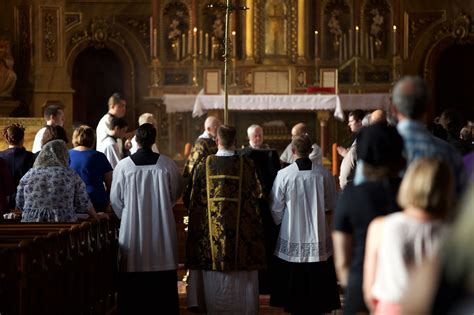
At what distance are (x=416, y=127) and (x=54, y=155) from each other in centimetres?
370

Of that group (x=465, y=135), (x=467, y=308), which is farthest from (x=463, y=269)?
(x=465, y=135)

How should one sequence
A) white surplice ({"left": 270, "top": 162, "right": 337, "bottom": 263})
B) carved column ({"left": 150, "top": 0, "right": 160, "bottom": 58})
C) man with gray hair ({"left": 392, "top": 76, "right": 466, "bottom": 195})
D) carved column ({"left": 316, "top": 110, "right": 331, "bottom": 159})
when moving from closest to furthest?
man with gray hair ({"left": 392, "top": 76, "right": 466, "bottom": 195}) → white surplice ({"left": 270, "top": 162, "right": 337, "bottom": 263}) → carved column ({"left": 316, "top": 110, "right": 331, "bottom": 159}) → carved column ({"left": 150, "top": 0, "right": 160, "bottom": 58})

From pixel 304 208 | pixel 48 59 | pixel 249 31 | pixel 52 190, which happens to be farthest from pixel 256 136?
pixel 249 31

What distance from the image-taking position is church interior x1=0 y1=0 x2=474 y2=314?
1739 centimetres

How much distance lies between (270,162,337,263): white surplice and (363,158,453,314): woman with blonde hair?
444 cm

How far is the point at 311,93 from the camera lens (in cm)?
1700

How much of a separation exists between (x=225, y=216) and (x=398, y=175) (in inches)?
136

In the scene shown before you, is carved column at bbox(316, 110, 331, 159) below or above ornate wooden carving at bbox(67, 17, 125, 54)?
below

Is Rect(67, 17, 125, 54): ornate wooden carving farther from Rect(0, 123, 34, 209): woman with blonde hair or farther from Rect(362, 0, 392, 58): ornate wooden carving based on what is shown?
Rect(0, 123, 34, 209): woman with blonde hair

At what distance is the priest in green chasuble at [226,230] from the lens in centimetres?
801

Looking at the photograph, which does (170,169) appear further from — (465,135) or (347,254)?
(347,254)

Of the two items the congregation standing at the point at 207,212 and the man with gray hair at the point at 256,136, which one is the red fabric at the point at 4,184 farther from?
the man with gray hair at the point at 256,136

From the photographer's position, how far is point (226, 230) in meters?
8.05

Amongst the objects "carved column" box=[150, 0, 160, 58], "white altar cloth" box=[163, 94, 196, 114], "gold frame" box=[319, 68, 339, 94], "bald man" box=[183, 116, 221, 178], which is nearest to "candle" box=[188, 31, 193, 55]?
"carved column" box=[150, 0, 160, 58]
